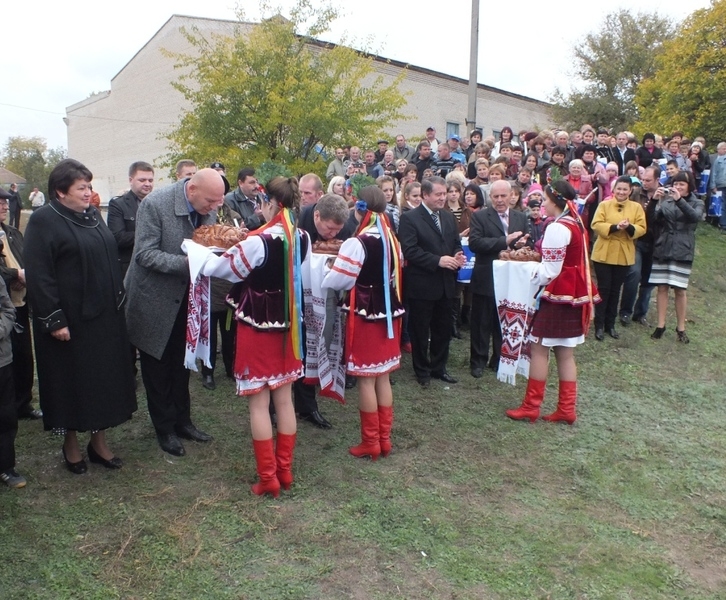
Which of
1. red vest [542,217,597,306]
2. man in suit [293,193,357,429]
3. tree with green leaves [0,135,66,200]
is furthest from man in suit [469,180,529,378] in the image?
tree with green leaves [0,135,66,200]

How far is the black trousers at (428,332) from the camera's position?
6.02 meters

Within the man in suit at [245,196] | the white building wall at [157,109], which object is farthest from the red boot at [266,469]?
the white building wall at [157,109]

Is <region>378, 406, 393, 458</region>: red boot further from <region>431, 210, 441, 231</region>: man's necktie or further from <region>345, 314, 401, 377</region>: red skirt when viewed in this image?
<region>431, 210, 441, 231</region>: man's necktie

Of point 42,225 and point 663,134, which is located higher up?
point 663,134

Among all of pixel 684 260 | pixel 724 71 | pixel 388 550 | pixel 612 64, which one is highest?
pixel 612 64

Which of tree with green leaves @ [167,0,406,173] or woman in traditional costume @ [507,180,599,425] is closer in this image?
woman in traditional costume @ [507,180,599,425]

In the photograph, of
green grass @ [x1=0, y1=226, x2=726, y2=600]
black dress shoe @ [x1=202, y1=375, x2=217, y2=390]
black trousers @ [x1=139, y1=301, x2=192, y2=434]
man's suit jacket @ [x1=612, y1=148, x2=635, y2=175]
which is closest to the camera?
green grass @ [x1=0, y1=226, x2=726, y2=600]

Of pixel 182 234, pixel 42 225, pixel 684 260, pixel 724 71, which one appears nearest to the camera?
pixel 42 225

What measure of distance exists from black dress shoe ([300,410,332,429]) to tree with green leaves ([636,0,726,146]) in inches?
603

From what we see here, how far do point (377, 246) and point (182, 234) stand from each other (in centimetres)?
132

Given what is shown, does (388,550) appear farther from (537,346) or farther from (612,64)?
(612,64)

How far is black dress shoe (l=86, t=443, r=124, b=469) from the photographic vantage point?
4.13m

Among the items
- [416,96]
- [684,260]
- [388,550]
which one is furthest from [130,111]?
[388,550]

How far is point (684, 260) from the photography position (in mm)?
7938
